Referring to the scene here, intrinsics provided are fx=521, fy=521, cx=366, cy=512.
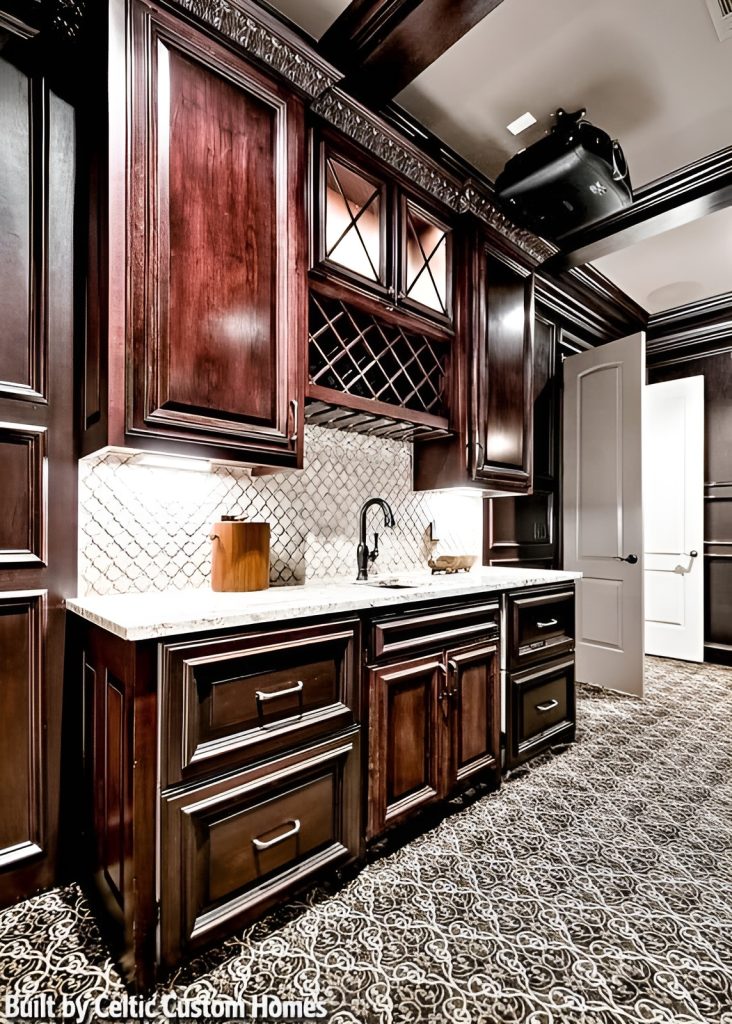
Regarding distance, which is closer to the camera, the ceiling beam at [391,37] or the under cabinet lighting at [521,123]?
the ceiling beam at [391,37]

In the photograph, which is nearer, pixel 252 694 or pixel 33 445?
pixel 252 694

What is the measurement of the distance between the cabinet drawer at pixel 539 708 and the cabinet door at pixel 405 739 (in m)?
0.56

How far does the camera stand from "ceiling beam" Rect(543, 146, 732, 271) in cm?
284

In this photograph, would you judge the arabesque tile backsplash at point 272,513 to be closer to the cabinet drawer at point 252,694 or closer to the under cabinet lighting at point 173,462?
the under cabinet lighting at point 173,462

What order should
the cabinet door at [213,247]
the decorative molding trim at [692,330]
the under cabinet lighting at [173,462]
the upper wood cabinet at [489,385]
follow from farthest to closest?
the decorative molding trim at [692,330]
the upper wood cabinet at [489,385]
the under cabinet lighting at [173,462]
the cabinet door at [213,247]

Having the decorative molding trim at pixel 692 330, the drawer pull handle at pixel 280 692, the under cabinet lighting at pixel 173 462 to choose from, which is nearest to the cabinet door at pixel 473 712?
the drawer pull handle at pixel 280 692

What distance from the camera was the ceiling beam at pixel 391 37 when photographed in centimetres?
182

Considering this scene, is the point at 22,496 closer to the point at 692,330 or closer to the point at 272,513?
the point at 272,513

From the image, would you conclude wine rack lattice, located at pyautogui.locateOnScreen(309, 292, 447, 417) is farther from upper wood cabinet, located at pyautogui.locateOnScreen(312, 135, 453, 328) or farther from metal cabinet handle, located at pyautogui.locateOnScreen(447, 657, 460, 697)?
metal cabinet handle, located at pyautogui.locateOnScreen(447, 657, 460, 697)

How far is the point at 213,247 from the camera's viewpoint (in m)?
1.75

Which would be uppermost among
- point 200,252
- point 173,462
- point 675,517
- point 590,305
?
point 590,305

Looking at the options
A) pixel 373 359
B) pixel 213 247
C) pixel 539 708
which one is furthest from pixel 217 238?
pixel 539 708

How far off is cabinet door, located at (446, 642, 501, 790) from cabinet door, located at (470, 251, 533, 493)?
99 cm

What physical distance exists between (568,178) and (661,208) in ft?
3.36
